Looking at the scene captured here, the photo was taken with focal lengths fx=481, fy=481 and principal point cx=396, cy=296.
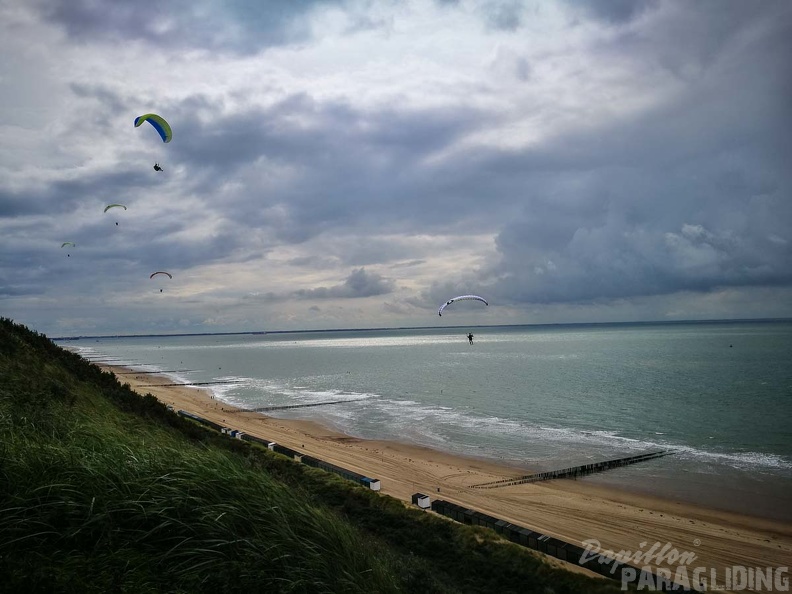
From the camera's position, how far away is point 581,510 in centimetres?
2411

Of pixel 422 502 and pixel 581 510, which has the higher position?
pixel 422 502

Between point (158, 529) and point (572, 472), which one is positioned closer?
point (158, 529)

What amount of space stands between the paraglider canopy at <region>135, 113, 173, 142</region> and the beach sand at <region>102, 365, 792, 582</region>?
22979 millimetres

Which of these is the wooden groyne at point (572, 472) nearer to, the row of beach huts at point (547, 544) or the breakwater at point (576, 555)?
the row of beach huts at point (547, 544)

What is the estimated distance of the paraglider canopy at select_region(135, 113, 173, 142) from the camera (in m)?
27.6

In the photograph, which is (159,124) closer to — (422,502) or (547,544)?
(422,502)

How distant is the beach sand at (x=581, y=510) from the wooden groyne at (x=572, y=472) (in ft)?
2.23

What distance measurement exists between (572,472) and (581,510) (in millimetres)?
7121

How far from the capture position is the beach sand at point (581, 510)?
1980cm

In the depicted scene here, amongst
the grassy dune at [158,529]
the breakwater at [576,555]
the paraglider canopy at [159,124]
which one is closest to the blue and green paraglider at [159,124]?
the paraglider canopy at [159,124]

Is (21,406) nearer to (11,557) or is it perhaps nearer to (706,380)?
(11,557)

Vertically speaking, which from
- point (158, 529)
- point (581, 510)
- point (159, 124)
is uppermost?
point (159, 124)

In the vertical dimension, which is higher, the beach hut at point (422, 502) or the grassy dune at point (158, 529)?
the grassy dune at point (158, 529)

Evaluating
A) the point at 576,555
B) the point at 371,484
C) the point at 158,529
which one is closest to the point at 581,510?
the point at 576,555
